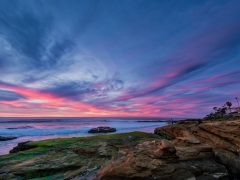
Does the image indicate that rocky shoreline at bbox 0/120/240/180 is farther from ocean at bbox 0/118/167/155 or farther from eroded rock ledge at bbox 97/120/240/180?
ocean at bbox 0/118/167/155

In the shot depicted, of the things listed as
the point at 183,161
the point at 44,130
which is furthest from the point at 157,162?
the point at 44,130

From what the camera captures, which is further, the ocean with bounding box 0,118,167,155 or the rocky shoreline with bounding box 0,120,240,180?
the ocean with bounding box 0,118,167,155

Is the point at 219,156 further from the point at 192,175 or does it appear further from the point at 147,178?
the point at 147,178

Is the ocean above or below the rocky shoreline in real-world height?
above

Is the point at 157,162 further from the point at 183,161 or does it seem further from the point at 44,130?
the point at 44,130

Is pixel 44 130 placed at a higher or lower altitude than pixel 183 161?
higher

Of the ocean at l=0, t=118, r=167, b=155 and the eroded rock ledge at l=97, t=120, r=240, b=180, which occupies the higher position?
the ocean at l=0, t=118, r=167, b=155

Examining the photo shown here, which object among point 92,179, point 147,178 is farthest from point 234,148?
point 92,179

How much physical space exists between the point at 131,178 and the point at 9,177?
7.08 metres

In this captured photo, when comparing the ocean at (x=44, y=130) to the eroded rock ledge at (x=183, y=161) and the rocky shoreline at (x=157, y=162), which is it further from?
the eroded rock ledge at (x=183, y=161)

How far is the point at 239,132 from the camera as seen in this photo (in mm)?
11570

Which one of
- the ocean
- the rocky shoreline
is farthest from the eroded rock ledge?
the ocean

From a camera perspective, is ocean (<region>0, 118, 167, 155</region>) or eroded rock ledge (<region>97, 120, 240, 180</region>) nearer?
eroded rock ledge (<region>97, 120, 240, 180</region>)

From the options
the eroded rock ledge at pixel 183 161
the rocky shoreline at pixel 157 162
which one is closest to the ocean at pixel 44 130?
the rocky shoreline at pixel 157 162
